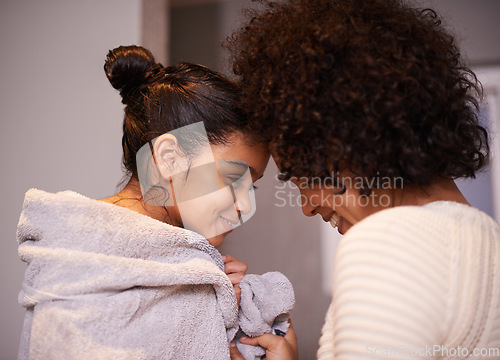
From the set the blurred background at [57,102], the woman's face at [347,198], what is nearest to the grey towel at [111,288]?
the woman's face at [347,198]

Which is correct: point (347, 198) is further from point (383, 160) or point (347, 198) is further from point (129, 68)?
point (129, 68)

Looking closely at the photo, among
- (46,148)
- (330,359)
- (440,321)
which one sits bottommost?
(46,148)

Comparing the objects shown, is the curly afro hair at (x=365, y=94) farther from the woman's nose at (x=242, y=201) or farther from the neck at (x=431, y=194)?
the woman's nose at (x=242, y=201)

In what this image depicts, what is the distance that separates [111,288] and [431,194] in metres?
0.53

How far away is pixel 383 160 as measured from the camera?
0.60 metres

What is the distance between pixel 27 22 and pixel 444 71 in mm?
1666

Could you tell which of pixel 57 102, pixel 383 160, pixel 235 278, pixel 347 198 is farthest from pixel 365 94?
pixel 57 102

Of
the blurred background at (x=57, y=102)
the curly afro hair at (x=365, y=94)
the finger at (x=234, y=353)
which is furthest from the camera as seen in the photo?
the blurred background at (x=57, y=102)

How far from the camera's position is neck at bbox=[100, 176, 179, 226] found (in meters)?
0.90

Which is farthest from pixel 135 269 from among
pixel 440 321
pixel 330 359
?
pixel 440 321

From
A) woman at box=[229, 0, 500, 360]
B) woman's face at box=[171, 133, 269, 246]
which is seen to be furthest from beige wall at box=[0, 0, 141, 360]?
woman at box=[229, 0, 500, 360]

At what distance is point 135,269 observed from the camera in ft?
2.36

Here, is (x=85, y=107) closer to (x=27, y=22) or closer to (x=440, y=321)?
(x=27, y=22)

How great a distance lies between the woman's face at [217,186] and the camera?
889 millimetres
